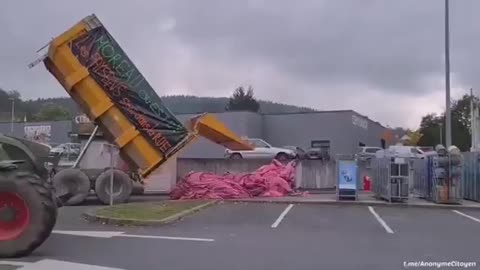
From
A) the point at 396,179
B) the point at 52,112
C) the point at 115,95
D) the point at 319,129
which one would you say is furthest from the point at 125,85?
the point at 52,112

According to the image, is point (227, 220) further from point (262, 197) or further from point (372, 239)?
point (262, 197)

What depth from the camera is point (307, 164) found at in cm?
2630

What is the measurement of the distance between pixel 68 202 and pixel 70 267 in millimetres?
11559

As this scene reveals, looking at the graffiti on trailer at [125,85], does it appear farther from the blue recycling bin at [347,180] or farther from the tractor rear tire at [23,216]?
the tractor rear tire at [23,216]

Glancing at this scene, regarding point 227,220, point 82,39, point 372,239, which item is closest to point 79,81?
point 82,39

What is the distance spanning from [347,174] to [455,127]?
7786cm

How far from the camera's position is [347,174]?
22453 mm

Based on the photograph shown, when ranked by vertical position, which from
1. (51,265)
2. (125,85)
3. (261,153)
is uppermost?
(125,85)

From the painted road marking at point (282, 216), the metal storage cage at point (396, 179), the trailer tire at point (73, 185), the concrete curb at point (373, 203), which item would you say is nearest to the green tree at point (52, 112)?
the trailer tire at point (73, 185)

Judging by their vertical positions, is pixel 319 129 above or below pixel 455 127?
below

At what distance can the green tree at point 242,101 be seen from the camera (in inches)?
4185

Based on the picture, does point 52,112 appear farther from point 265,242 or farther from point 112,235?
point 265,242

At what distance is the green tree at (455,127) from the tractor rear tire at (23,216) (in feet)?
269

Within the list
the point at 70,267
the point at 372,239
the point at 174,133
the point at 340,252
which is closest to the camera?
the point at 70,267
